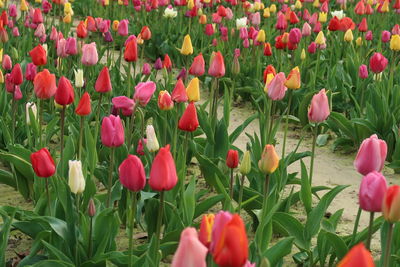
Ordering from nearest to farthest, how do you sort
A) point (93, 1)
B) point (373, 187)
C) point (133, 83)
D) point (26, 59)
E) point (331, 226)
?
point (373, 187), point (331, 226), point (133, 83), point (26, 59), point (93, 1)

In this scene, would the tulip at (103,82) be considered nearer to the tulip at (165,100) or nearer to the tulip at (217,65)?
the tulip at (165,100)

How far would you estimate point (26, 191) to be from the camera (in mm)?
3508

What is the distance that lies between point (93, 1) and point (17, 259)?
693 cm

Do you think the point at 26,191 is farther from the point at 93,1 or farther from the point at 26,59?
the point at 93,1

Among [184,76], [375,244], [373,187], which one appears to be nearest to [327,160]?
[184,76]

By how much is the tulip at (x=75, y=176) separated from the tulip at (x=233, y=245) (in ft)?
3.84

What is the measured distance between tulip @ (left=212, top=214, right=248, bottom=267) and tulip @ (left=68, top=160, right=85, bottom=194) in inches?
46.0

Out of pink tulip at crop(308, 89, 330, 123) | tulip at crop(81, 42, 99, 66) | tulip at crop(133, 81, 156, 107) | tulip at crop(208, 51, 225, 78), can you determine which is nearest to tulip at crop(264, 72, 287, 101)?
pink tulip at crop(308, 89, 330, 123)

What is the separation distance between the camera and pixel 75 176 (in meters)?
2.40

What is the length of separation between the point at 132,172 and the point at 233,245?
2.60ft

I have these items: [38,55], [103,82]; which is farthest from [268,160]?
[38,55]

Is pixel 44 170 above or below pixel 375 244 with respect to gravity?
above

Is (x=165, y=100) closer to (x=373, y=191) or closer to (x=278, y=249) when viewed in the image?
(x=278, y=249)

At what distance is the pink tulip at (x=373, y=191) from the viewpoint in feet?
6.11
